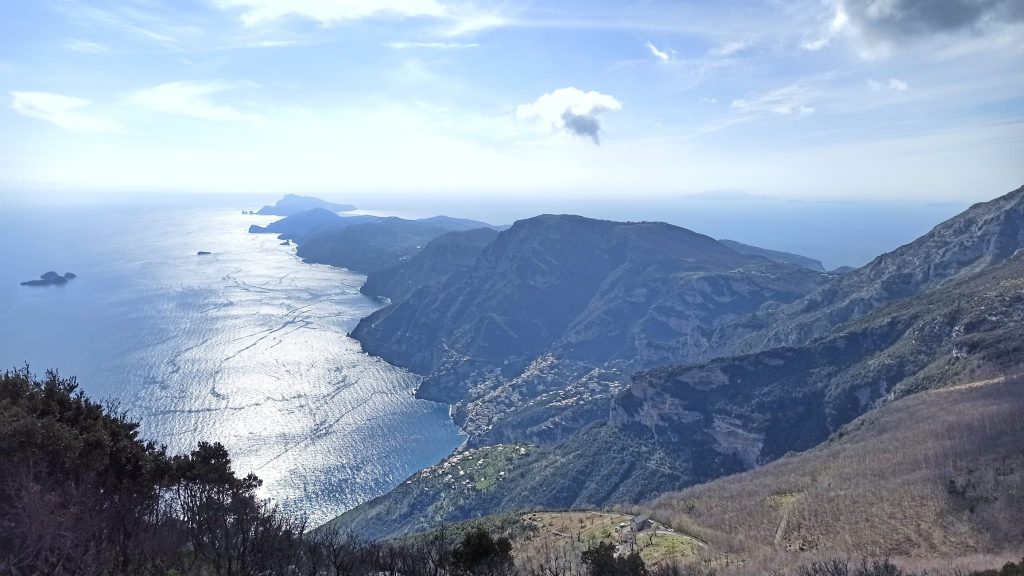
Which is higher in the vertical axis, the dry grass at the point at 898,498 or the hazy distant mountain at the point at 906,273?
the hazy distant mountain at the point at 906,273

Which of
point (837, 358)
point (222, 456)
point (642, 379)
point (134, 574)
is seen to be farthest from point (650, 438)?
point (134, 574)

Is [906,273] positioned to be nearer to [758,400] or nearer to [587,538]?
[758,400]

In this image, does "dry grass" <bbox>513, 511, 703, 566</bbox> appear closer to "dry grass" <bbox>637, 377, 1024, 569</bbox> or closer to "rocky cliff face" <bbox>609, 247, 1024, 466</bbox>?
"dry grass" <bbox>637, 377, 1024, 569</bbox>

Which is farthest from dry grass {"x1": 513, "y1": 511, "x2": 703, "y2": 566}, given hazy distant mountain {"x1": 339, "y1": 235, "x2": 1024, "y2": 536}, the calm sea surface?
the calm sea surface

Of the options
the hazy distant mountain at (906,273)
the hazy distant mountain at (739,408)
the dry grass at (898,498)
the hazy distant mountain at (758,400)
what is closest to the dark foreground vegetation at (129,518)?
the dry grass at (898,498)

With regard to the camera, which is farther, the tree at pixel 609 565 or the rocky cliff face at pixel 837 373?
the rocky cliff face at pixel 837 373

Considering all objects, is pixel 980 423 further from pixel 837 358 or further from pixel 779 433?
pixel 837 358

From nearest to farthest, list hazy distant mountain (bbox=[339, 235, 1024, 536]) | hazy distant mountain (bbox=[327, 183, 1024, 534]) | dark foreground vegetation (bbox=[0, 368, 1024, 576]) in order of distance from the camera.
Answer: dark foreground vegetation (bbox=[0, 368, 1024, 576]) → hazy distant mountain (bbox=[327, 183, 1024, 534]) → hazy distant mountain (bbox=[339, 235, 1024, 536])

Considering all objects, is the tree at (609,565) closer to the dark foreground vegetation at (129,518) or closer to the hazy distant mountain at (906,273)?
the dark foreground vegetation at (129,518)
